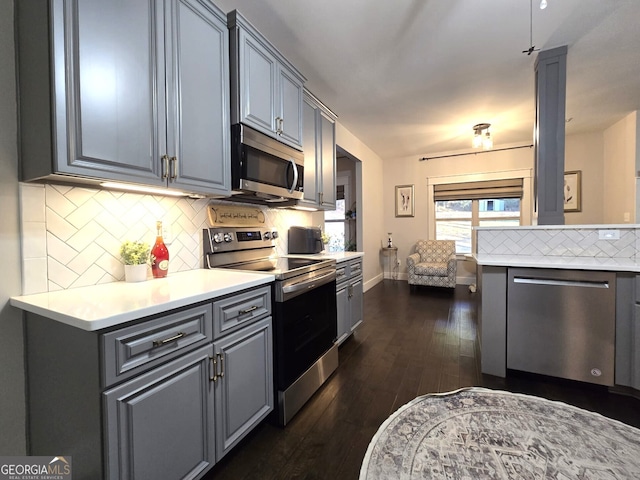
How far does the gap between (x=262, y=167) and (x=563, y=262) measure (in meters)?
2.33

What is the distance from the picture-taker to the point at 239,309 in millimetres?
1390

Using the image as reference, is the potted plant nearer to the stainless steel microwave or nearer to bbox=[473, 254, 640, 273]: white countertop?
the stainless steel microwave

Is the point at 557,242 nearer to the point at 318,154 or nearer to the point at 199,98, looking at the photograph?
the point at 318,154

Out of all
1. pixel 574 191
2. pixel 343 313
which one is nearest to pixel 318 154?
pixel 343 313

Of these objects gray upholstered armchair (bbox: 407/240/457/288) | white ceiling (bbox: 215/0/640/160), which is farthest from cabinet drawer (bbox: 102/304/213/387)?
gray upholstered armchair (bbox: 407/240/457/288)

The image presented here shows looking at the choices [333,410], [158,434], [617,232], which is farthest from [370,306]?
[158,434]

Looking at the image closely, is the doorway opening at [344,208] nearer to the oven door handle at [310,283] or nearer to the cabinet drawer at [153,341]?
the oven door handle at [310,283]

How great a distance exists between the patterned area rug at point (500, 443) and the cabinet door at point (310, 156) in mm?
1868

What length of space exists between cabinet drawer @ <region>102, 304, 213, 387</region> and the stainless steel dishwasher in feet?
7.19

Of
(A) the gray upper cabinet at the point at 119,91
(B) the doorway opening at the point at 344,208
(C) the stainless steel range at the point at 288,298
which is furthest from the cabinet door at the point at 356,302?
(B) the doorway opening at the point at 344,208

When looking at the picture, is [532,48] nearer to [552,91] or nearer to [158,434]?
[552,91]

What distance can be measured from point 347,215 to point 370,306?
236 centimetres

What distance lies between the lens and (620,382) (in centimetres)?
190

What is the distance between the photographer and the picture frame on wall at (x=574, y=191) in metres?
4.75
